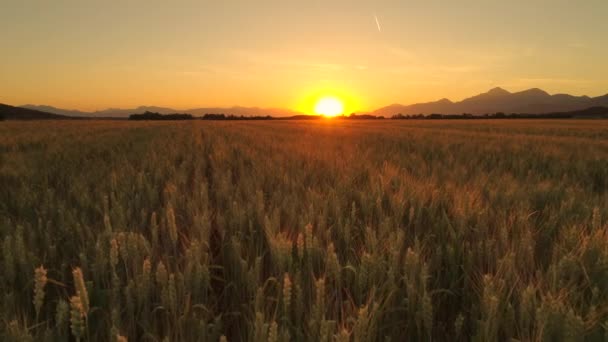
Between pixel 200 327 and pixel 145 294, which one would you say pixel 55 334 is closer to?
pixel 145 294

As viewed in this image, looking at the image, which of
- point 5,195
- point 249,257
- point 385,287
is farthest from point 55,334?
point 5,195

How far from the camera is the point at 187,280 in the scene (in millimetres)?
947

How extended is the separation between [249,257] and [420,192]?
1054 mm

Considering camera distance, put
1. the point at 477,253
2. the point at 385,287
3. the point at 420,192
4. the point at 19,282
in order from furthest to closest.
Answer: the point at 420,192 → the point at 477,253 → the point at 19,282 → the point at 385,287

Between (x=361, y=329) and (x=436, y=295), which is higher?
(x=361, y=329)

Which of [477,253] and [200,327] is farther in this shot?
[477,253]

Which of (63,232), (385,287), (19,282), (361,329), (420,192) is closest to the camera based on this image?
(361,329)

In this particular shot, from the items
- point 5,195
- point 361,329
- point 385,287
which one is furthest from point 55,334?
point 5,195

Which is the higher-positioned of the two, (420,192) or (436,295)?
(420,192)

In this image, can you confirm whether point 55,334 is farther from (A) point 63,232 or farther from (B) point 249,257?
(A) point 63,232

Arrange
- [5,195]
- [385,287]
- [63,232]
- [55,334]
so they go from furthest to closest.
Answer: [5,195]
[63,232]
[385,287]
[55,334]

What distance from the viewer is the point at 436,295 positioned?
1074mm

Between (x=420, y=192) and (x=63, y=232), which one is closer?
(x=63, y=232)

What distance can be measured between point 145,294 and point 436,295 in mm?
809
